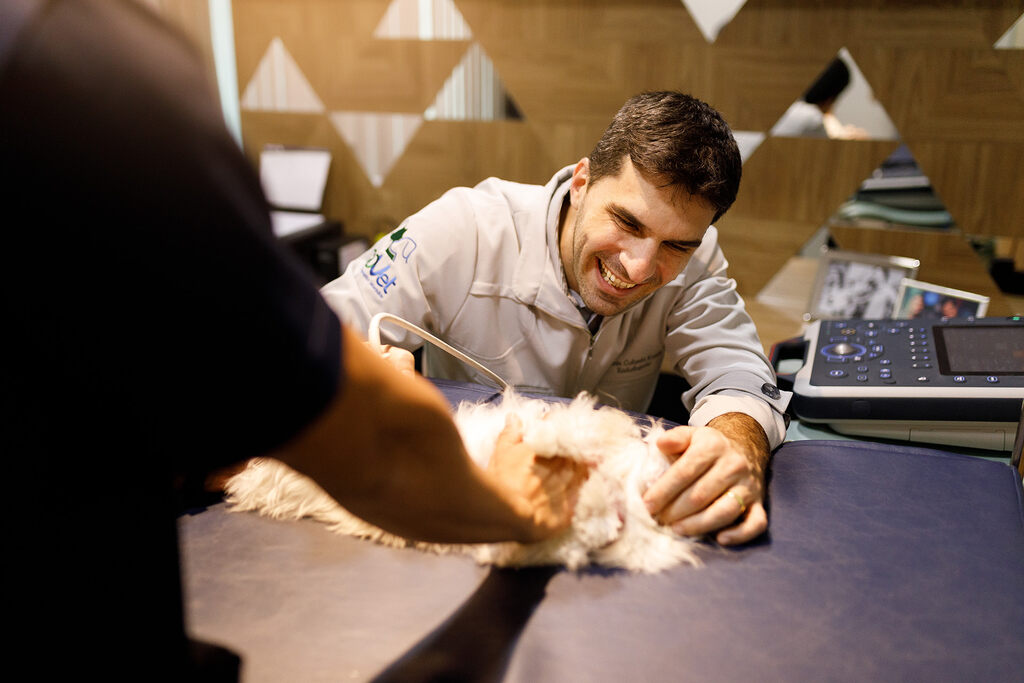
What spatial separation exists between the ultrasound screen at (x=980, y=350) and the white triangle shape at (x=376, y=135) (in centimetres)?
212

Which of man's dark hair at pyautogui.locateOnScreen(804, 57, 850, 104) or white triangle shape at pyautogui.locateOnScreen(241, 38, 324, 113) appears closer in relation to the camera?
man's dark hair at pyautogui.locateOnScreen(804, 57, 850, 104)

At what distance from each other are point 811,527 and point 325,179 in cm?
259

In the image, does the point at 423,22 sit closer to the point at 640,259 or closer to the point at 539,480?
the point at 640,259

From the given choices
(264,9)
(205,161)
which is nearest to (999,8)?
(205,161)

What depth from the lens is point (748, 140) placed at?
2236 mm

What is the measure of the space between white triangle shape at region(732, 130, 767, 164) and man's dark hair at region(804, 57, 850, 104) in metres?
0.17

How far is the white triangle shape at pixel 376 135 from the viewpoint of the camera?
2.73 m

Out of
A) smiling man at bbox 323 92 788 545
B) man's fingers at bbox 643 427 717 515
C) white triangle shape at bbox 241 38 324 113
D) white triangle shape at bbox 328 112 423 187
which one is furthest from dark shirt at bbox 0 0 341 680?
white triangle shape at bbox 241 38 324 113

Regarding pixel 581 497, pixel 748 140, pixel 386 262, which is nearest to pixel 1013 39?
pixel 748 140

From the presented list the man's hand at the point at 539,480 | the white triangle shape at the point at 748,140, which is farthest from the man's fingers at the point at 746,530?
the white triangle shape at the point at 748,140

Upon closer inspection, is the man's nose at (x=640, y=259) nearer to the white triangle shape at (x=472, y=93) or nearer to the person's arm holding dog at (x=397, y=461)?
the person's arm holding dog at (x=397, y=461)

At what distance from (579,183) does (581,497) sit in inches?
31.2

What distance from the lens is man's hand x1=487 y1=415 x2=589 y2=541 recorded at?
1.98 ft

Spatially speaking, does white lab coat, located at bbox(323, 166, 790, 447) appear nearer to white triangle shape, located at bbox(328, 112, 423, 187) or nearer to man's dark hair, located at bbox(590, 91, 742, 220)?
man's dark hair, located at bbox(590, 91, 742, 220)
